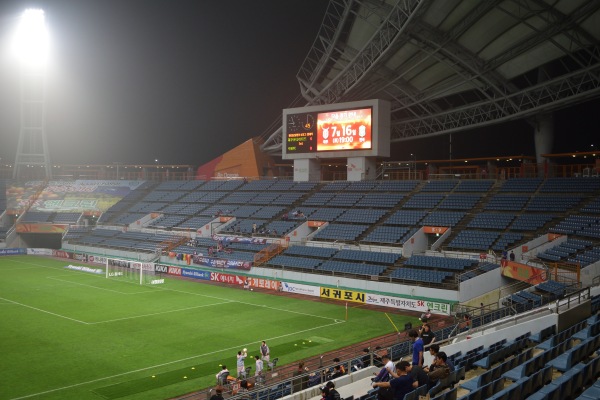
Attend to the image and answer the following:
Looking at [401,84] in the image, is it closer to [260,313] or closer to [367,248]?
[367,248]

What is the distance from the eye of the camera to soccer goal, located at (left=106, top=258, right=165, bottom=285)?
141ft

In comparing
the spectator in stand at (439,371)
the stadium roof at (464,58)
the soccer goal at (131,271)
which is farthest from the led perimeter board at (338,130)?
the spectator in stand at (439,371)

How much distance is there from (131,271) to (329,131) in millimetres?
22457

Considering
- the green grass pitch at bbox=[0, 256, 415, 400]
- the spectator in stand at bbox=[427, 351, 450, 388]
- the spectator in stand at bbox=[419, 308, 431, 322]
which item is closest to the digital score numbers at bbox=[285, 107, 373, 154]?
the green grass pitch at bbox=[0, 256, 415, 400]

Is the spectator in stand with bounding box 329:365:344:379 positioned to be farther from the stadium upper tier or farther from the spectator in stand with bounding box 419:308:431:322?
the stadium upper tier

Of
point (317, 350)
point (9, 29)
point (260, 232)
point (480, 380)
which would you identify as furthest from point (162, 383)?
point (9, 29)

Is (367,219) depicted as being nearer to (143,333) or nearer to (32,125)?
(143,333)

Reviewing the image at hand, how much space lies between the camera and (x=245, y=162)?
213 ft

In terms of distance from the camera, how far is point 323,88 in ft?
175

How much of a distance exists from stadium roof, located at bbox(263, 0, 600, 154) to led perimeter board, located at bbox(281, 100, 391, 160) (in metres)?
1.96

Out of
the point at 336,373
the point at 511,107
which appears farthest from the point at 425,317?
the point at 511,107

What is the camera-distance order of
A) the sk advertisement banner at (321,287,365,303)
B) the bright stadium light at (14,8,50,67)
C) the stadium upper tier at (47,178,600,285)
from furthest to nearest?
the bright stadium light at (14,8,50,67) → the stadium upper tier at (47,178,600,285) → the sk advertisement banner at (321,287,365,303)

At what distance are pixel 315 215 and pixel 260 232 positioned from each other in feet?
17.3

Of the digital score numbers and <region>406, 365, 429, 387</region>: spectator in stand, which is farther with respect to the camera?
the digital score numbers
